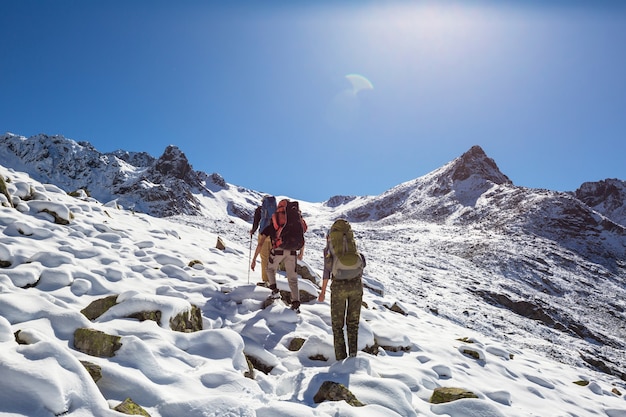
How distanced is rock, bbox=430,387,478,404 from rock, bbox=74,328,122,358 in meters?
4.71

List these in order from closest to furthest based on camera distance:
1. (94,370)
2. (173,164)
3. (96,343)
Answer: (94,370), (96,343), (173,164)

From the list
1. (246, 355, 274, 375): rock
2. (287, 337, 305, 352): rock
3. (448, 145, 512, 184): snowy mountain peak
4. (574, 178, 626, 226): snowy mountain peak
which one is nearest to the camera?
(246, 355, 274, 375): rock

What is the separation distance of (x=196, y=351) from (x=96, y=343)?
1.28 meters

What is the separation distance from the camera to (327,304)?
8977 mm

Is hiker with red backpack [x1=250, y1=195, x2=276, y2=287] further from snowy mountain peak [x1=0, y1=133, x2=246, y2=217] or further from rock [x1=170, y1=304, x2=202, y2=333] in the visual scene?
snowy mountain peak [x1=0, y1=133, x2=246, y2=217]

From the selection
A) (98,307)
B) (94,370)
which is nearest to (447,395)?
(94,370)

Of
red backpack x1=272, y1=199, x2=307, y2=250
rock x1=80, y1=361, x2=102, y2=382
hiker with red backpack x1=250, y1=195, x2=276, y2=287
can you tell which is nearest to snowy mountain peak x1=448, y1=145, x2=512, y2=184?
hiker with red backpack x1=250, y1=195, x2=276, y2=287

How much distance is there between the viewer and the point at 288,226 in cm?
783

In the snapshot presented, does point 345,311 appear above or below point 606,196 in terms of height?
below

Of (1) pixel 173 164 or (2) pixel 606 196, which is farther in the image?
(1) pixel 173 164

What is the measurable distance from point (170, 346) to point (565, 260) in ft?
149

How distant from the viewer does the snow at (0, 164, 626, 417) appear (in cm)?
346

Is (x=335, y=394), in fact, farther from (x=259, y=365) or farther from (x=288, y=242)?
(x=288, y=242)

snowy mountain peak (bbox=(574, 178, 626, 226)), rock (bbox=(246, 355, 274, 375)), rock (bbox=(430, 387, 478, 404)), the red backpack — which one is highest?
snowy mountain peak (bbox=(574, 178, 626, 226))
